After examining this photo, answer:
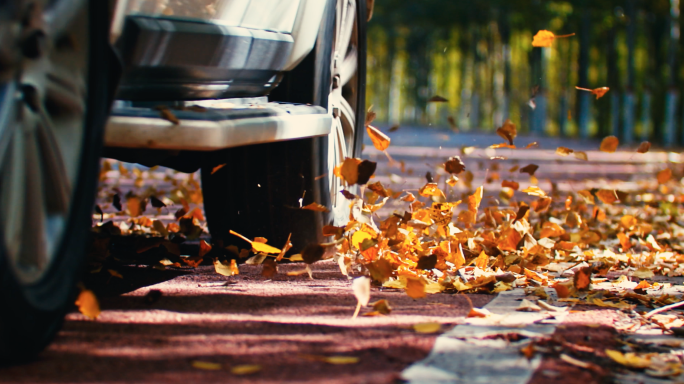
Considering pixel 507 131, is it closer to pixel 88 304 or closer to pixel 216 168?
pixel 216 168

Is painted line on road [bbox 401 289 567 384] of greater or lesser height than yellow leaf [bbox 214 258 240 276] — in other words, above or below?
above

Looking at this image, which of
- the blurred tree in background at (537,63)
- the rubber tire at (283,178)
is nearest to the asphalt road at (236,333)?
the rubber tire at (283,178)

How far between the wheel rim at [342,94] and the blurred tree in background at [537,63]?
1991 cm

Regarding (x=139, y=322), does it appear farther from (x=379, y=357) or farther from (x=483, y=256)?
(x=483, y=256)

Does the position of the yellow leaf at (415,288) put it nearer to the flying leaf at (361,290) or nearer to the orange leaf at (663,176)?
the flying leaf at (361,290)

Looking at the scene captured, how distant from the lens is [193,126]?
2574 millimetres

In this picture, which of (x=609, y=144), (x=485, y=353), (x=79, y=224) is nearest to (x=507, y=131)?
(x=609, y=144)

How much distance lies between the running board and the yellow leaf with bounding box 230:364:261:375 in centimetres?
70

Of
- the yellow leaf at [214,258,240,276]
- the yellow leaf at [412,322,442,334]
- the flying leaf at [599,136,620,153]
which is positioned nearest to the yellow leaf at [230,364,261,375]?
the yellow leaf at [412,322,442,334]

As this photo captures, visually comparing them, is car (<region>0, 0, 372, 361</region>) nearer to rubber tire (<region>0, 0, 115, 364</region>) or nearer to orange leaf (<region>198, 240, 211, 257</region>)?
rubber tire (<region>0, 0, 115, 364</region>)

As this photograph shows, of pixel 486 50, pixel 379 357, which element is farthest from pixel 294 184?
pixel 486 50

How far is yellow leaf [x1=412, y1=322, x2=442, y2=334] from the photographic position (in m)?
2.61

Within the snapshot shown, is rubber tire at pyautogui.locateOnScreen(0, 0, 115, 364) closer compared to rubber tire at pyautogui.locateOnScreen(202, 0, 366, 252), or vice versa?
rubber tire at pyautogui.locateOnScreen(0, 0, 115, 364)

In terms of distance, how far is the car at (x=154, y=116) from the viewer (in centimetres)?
208
